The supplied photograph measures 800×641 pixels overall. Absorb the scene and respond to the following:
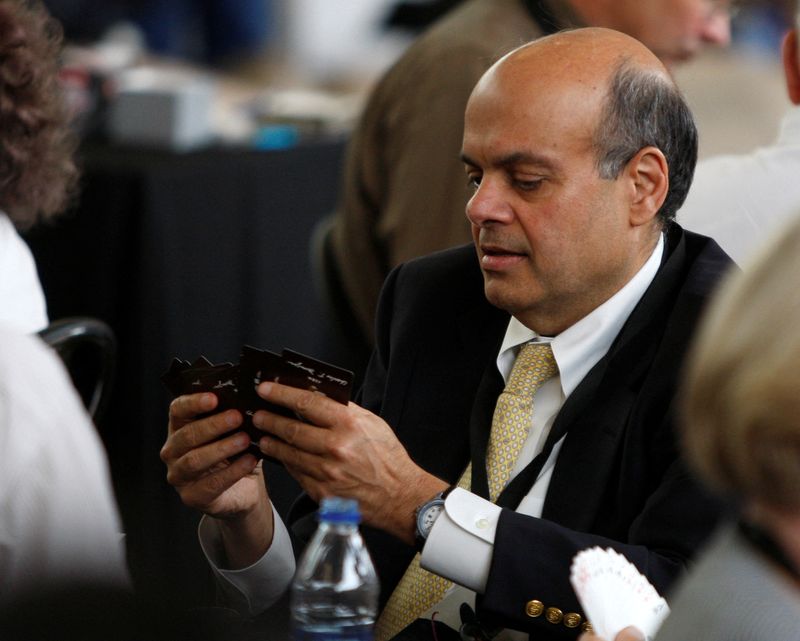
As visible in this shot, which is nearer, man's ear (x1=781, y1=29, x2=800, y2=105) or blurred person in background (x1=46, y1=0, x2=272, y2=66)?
man's ear (x1=781, y1=29, x2=800, y2=105)

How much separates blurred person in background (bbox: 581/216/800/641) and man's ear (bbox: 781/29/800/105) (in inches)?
63.9

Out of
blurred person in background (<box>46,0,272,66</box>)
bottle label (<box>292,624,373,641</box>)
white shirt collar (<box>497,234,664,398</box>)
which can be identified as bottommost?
bottle label (<box>292,624,373,641</box>)

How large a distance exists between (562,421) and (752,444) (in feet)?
2.95

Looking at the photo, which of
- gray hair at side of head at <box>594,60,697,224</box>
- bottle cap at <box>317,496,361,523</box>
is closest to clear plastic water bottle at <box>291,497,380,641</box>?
bottle cap at <box>317,496,361,523</box>

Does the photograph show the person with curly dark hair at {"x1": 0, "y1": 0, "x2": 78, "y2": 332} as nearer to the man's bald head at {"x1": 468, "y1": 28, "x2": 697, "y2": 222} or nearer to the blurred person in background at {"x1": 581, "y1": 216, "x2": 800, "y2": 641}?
the man's bald head at {"x1": 468, "y1": 28, "x2": 697, "y2": 222}

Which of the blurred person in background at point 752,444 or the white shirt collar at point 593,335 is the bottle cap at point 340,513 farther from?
the white shirt collar at point 593,335

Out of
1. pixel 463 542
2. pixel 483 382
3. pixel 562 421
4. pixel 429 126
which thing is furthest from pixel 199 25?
pixel 463 542

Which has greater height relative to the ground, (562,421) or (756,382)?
(756,382)

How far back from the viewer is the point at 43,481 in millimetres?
1535

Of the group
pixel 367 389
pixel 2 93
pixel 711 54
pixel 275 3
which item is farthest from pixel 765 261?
pixel 275 3

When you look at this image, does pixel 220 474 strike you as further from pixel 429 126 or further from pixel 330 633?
pixel 429 126

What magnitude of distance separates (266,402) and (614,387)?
515 mm

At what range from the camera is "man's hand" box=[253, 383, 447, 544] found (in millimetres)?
1875

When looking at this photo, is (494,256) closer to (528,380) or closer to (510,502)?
(528,380)
